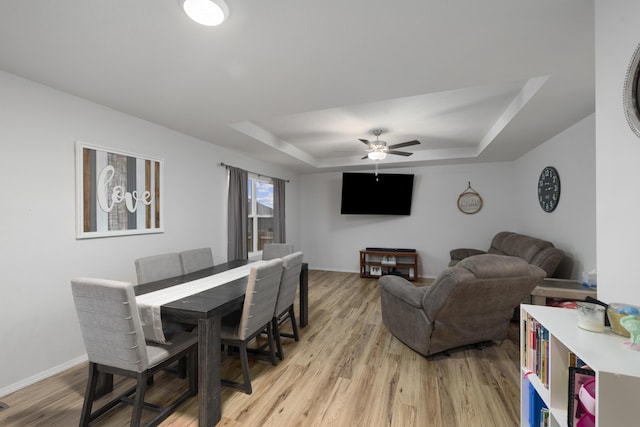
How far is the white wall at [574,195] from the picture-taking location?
110 inches

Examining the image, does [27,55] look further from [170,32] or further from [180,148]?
[180,148]

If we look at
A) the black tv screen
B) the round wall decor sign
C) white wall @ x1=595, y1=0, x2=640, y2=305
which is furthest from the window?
white wall @ x1=595, y1=0, x2=640, y2=305

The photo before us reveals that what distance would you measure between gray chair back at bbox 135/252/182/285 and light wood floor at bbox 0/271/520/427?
2.71 feet

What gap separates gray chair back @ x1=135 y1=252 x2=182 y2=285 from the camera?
93.0 inches

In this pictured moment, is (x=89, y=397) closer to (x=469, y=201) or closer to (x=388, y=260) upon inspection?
(x=388, y=260)

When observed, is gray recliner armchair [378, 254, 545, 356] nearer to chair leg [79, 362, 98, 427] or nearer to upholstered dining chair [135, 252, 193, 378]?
upholstered dining chair [135, 252, 193, 378]

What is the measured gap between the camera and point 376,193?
5.76 m

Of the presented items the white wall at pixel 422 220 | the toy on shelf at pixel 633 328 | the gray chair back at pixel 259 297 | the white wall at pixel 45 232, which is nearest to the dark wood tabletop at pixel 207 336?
the gray chair back at pixel 259 297

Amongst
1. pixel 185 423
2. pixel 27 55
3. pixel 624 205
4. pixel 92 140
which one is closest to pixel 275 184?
pixel 92 140

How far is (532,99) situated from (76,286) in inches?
143

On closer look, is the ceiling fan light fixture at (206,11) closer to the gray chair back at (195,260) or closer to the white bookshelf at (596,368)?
the white bookshelf at (596,368)

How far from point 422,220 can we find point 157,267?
491 centimetres

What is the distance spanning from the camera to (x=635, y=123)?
101 centimetres

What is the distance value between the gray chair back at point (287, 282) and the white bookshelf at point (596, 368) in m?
1.71
